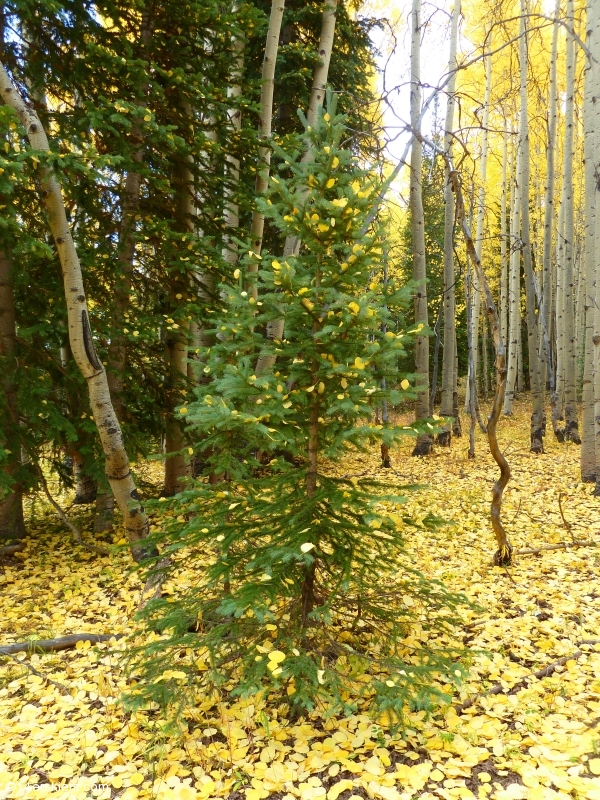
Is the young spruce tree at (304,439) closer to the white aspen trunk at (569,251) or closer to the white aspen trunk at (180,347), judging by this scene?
the white aspen trunk at (180,347)

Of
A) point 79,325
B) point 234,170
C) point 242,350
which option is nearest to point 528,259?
point 234,170

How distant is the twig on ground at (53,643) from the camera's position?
145 inches

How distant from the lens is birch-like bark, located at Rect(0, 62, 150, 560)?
384 centimetres

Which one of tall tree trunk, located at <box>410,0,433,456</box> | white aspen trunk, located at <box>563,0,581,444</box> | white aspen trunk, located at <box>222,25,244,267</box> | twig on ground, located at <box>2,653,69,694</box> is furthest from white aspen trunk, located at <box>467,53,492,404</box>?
twig on ground, located at <box>2,653,69,694</box>

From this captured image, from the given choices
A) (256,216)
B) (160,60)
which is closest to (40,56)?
(160,60)

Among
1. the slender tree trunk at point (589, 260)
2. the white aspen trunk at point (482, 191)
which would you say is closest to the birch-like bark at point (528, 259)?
the white aspen trunk at point (482, 191)

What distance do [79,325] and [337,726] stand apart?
3.53m

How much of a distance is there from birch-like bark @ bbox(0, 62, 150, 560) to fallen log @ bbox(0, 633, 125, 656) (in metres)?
0.81

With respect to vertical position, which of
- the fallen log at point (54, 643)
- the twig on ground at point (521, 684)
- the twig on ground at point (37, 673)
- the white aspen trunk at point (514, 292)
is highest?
the white aspen trunk at point (514, 292)

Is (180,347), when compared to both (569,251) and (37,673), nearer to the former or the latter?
(37,673)

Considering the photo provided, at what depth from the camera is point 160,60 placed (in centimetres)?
549

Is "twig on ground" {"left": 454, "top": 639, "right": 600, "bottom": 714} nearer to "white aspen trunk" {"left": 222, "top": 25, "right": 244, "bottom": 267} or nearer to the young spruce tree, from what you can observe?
the young spruce tree

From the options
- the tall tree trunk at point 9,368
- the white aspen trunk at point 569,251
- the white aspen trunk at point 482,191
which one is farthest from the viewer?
the white aspen trunk at point 482,191

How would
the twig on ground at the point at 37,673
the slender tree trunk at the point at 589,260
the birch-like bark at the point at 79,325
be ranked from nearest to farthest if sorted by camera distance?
the twig on ground at the point at 37,673
the birch-like bark at the point at 79,325
the slender tree trunk at the point at 589,260
